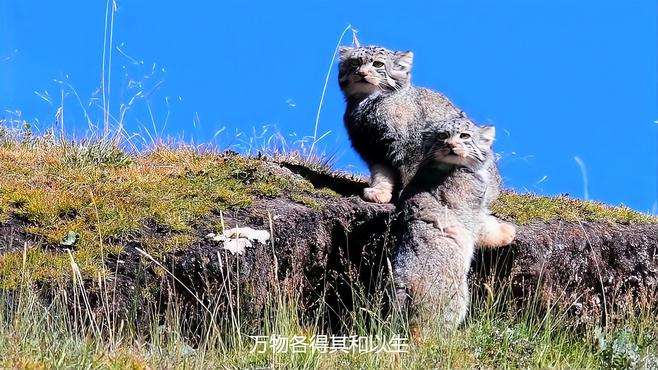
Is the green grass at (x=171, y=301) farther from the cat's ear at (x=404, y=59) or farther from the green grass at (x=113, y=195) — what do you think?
the cat's ear at (x=404, y=59)

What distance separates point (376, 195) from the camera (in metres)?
9.71

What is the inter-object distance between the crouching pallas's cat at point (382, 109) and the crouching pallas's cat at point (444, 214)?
117 cm

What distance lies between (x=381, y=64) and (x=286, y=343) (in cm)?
395

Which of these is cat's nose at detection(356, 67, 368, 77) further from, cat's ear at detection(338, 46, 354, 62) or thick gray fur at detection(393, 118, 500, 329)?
thick gray fur at detection(393, 118, 500, 329)

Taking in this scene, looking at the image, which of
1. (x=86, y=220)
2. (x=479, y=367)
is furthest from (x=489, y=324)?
(x=86, y=220)

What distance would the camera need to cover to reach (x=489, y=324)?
764 centimetres

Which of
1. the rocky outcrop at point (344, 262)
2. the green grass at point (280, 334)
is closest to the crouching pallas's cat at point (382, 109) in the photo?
the rocky outcrop at point (344, 262)

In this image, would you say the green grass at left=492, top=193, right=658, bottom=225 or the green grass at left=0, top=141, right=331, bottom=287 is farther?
the green grass at left=492, top=193, right=658, bottom=225

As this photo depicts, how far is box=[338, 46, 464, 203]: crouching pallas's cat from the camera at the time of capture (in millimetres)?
9938

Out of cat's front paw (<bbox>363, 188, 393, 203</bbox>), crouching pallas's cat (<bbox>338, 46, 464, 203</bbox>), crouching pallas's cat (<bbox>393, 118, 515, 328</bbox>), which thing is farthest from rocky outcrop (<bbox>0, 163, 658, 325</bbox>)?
crouching pallas's cat (<bbox>338, 46, 464, 203</bbox>)

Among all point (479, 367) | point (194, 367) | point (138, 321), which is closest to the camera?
point (194, 367)

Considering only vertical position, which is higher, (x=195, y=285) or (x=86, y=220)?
(x=86, y=220)

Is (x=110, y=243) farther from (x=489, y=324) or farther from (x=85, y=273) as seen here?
(x=489, y=324)

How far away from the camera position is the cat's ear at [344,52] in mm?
10133
